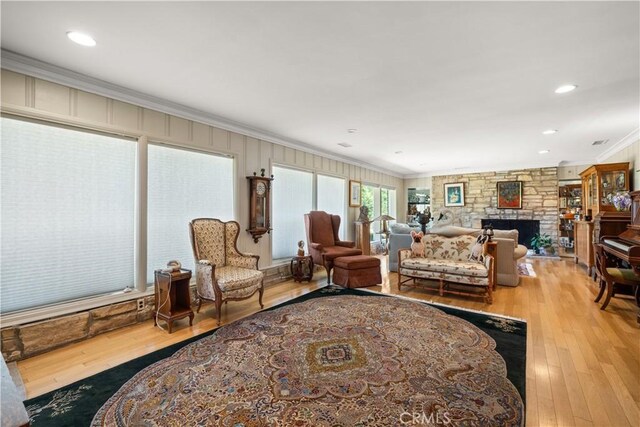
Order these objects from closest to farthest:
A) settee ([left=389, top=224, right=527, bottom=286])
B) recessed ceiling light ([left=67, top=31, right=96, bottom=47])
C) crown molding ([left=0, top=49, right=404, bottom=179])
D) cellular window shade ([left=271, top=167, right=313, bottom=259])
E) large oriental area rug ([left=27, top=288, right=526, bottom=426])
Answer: large oriental area rug ([left=27, top=288, right=526, bottom=426]), recessed ceiling light ([left=67, top=31, right=96, bottom=47]), crown molding ([left=0, top=49, right=404, bottom=179]), settee ([left=389, top=224, right=527, bottom=286]), cellular window shade ([left=271, top=167, right=313, bottom=259])

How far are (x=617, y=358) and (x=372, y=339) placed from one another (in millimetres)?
1968

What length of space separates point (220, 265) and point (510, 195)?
7.82 meters

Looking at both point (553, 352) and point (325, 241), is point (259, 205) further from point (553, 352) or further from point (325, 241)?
point (553, 352)

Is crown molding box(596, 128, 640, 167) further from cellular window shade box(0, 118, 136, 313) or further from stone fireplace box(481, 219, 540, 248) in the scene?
cellular window shade box(0, 118, 136, 313)

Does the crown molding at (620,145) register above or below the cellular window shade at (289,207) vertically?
above

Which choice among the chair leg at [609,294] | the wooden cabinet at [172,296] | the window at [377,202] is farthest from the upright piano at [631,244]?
the wooden cabinet at [172,296]

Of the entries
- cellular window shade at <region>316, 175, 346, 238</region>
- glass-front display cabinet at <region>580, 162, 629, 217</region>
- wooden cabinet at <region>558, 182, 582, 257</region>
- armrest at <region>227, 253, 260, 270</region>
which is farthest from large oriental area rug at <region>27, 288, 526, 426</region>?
wooden cabinet at <region>558, 182, 582, 257</region>

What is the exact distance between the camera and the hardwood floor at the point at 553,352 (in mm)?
1762

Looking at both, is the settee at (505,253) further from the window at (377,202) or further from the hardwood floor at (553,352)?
the window at (377,202)

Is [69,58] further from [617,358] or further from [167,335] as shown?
[617,358]

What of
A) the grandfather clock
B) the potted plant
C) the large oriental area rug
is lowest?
the large oriental area rug

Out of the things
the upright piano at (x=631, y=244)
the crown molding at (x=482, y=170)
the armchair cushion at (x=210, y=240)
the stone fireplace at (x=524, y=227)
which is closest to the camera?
the upright piano at (x=631, y=244)

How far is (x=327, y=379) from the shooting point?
2.00 m

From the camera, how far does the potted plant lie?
23.6ft
